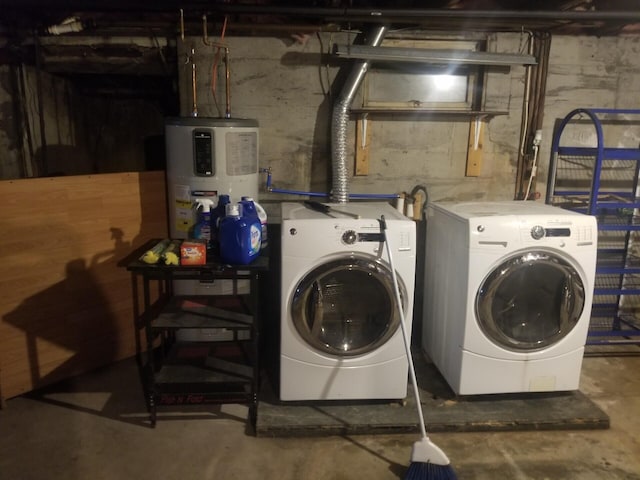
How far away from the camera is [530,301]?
2.44m

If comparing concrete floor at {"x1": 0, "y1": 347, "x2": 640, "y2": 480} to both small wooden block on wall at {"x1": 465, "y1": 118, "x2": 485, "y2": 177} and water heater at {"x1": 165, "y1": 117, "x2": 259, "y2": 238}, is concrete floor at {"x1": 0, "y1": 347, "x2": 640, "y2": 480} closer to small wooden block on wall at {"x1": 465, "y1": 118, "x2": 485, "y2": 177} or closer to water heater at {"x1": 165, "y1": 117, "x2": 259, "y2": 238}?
water heater at {"x1": 165, "y1": 117, "x2": 259, "y2": 238}

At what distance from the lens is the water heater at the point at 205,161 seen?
2.55 meters

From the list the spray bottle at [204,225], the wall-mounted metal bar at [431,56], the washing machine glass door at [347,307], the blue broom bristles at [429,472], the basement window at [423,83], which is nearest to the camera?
the blue broom bristles at [429,472]

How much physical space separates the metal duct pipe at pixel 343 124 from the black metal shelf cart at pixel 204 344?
0.81 meters

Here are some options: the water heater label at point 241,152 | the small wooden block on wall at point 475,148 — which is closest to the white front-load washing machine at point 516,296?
the small wooden block on wall at point 475,148

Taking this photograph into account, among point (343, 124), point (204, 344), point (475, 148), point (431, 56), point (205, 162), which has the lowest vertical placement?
point (204, 344)

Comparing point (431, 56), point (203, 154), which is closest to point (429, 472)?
point (203, 154)

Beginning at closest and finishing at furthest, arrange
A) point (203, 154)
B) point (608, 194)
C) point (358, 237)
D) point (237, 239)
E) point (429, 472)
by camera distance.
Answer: point (429, 472), point (237, 239), point (358, 237), point (203, 154), point (608, 194)

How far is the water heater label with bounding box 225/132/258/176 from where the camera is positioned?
8.54ft

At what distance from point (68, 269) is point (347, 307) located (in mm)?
1536

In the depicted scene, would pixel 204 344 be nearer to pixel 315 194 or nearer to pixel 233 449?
pixel 233 449

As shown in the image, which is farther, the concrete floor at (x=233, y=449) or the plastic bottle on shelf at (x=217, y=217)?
the plastic bottle on shelf at (x=217, y=217)

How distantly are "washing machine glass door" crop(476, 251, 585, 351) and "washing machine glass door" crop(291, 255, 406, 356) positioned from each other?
1.49 ft

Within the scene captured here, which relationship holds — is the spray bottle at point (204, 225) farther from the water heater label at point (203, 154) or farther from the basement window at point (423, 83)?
the basement window at point (423, 83)
